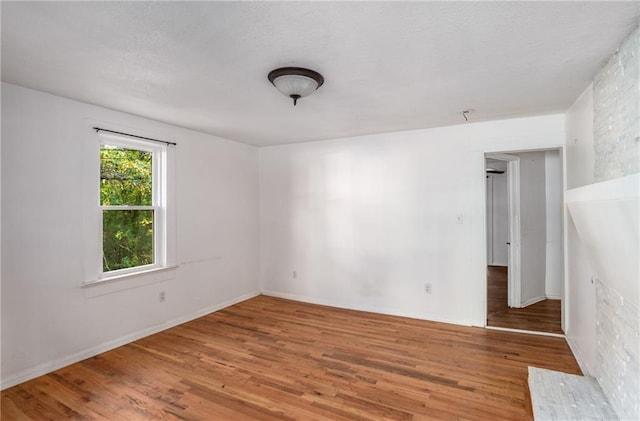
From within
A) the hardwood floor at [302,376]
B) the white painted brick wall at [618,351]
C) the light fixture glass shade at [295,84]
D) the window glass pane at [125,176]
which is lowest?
the hardwood floor at [302,376]

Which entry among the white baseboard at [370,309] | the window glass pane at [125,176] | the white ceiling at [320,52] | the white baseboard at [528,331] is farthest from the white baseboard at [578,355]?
the window glass pane at [125,176]

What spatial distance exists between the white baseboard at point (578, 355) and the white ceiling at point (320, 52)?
2266 mm

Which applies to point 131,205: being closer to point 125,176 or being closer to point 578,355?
point 125,176

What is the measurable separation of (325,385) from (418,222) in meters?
2.31

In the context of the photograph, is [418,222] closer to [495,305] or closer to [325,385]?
[495,305]

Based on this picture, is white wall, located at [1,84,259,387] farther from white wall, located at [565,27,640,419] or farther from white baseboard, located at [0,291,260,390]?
white wall, located at [565,27,640,419]

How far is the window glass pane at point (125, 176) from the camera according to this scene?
3275mm

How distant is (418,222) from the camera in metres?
4.06

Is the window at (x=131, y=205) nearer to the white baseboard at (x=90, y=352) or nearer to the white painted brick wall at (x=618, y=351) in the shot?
the white baseboard at (x=90, y=352)

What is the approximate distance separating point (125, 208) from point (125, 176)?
1.16 ft

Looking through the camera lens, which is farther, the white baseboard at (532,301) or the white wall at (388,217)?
the white baseboard at (532,301)

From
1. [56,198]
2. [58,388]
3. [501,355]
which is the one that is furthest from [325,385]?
[56,198]

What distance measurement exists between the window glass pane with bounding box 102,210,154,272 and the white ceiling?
1132mm

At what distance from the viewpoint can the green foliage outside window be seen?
3.28 m
